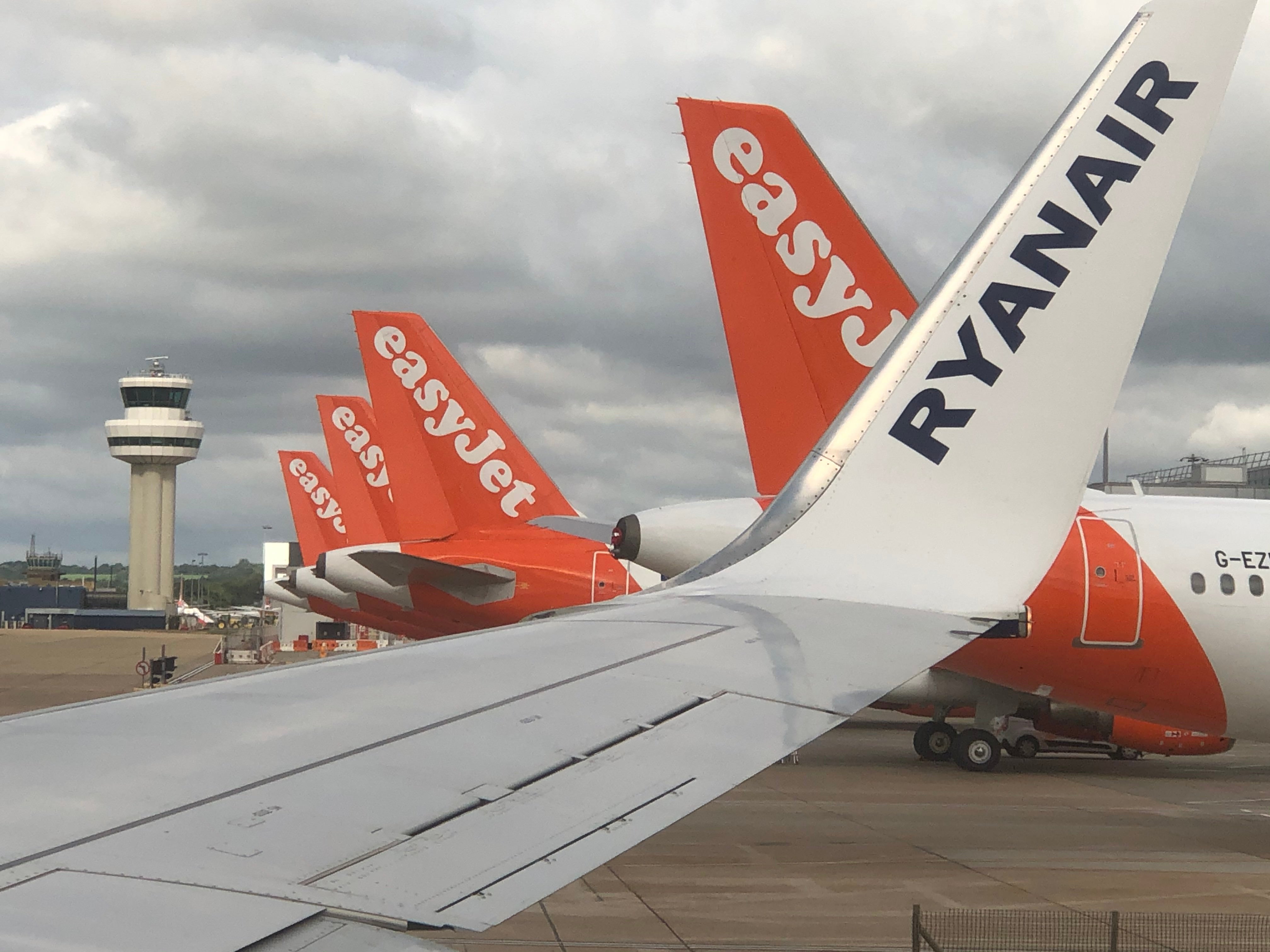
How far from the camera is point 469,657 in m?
3.91

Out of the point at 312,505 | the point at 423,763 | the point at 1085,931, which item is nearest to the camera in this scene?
the point at 423,763

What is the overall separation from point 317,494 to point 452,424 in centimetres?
3114

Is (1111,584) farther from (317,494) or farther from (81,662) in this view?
(81,662)

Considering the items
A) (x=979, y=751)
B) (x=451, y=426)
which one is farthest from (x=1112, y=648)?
(x=451, y=426)

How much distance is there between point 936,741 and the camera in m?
24.2

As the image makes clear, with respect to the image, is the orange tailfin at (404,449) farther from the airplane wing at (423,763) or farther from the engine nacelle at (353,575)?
the airplane wing at (423,763)

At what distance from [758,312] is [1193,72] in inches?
362

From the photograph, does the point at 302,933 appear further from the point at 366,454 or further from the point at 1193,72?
the point at 366,454

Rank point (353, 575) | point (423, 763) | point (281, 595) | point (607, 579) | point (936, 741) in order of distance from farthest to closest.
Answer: point (281, 595)
point (353, 575)
point (936, 741)
point (607, 579)
point (423, 763)

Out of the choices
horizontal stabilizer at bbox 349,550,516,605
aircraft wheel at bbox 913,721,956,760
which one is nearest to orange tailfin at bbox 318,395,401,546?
horizontal stabilizer at bbox 349,550,516,605

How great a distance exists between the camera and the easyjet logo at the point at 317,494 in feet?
184

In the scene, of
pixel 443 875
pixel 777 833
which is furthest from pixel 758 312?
pixel 443 875

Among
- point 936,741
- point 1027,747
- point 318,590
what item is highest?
point 318,590

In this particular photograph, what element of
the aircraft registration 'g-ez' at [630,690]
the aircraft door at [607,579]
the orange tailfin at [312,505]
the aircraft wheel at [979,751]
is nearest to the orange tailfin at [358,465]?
the orange tailfin at [312,505]
